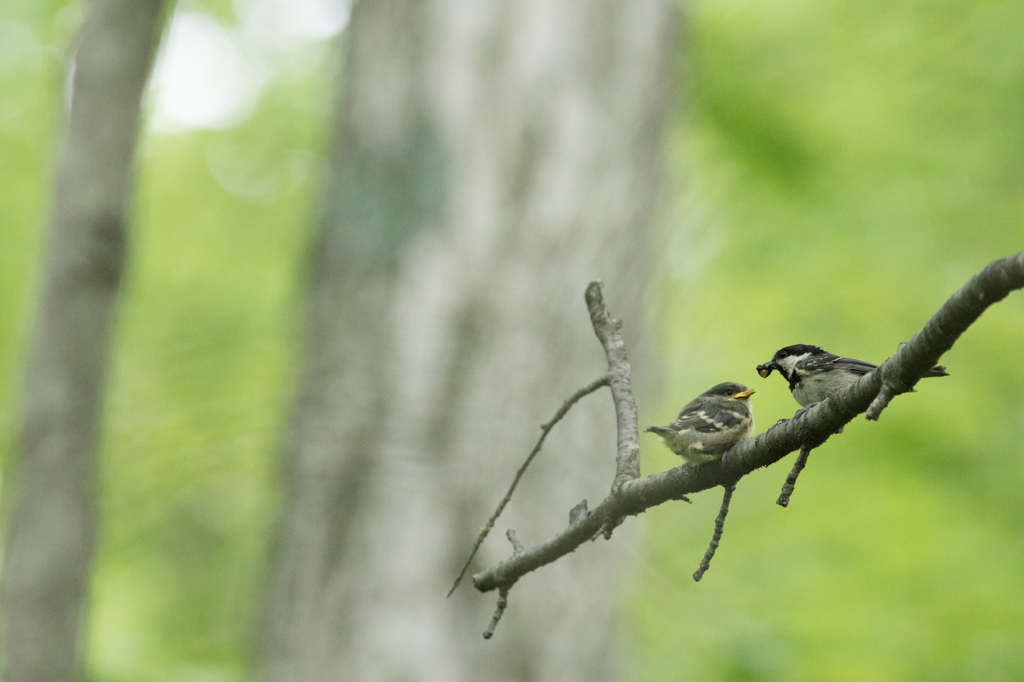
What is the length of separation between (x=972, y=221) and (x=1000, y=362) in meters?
1.06

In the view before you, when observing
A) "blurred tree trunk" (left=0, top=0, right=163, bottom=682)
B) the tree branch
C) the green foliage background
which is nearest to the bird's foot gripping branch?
the tree branch

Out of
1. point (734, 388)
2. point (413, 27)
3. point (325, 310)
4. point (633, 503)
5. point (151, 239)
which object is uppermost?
point (151, 239)

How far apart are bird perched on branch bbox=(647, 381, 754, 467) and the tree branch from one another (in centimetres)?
3

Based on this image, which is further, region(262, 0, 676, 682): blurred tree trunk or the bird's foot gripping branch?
region(262, 0, 676, 682): blurred tree trunk

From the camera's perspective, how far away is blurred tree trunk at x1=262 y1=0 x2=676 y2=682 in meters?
4.67

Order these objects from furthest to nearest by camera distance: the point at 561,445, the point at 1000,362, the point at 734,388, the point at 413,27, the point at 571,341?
the point at 1000,362, the point at 413,27, the point at 571,341, the point at 561,445, the point at 734,388

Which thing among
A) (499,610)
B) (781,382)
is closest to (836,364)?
(499,610)

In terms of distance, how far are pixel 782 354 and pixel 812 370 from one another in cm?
4

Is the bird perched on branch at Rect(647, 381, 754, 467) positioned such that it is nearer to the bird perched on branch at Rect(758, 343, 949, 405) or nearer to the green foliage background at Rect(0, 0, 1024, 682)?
the bird perched on branch at Rect(758, 343, 949, 405)

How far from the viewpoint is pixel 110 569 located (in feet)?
31.8

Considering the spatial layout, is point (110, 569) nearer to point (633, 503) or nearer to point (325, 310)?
point (325, 310)

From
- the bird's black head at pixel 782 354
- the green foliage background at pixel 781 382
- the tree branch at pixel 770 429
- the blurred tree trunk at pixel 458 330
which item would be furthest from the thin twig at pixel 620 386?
the green foliage background at pixel 781 382

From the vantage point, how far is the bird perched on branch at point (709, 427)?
0.61 meters

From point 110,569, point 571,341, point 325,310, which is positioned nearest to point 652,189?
point 571,341
